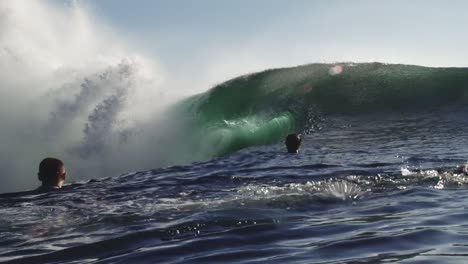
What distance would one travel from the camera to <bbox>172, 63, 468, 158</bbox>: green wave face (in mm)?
20234

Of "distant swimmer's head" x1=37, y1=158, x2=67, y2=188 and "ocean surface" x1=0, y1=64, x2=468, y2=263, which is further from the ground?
"distant swimmer's head" x1=37, y1=158, x2=67, y2=188

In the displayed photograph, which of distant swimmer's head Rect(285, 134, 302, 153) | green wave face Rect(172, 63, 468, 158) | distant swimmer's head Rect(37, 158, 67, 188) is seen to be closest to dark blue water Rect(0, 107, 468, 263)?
distant swimmer's head Rect(37, 158, 67, 188)

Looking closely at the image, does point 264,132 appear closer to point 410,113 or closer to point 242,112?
point 242,112

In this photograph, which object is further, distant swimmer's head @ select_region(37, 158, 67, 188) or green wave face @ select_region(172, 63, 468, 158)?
green wave face @ select_region(172, 63, 468, 158)

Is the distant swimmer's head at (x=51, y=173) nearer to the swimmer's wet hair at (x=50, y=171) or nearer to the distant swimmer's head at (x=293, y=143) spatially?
the swimmer's wet hair at (x=50, y=171)

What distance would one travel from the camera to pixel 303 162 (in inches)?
457

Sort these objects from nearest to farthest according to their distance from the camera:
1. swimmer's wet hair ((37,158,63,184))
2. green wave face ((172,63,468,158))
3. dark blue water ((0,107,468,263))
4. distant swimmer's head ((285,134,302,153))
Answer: dark blue water ((0,107,468,263)) < swimmer's wet hair ((37,158,63,184)) < distant swimmer's head ((285,134,302,153)) < green wave face ((172,63,468,158))

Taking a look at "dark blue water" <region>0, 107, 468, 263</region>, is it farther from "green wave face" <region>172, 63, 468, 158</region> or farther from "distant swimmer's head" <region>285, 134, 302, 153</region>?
"green wave face" <region>172, 63, 468, 158</region>

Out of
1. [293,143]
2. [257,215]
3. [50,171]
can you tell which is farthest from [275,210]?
[293,143]

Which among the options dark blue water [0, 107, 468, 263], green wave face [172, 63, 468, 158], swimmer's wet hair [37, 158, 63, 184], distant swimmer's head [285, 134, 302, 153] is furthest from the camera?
green wave face [172, 63, 468, 158]

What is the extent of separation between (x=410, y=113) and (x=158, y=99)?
9.03 metres

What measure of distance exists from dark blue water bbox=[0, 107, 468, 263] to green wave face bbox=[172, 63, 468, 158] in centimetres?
863

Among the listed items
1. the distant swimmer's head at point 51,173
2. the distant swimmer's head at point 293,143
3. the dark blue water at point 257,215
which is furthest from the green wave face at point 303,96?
the distant swimmer's head at point 51,173

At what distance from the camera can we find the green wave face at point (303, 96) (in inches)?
797
